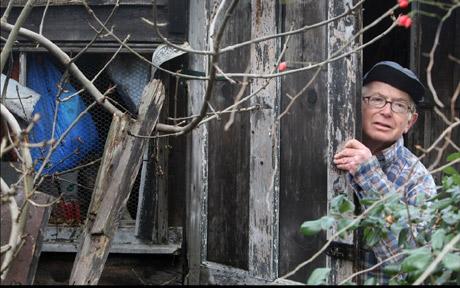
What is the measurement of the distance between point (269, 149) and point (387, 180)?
0.99 metres

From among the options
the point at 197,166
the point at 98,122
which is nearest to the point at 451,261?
the point at 197,166

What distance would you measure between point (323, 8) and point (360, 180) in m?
1.05

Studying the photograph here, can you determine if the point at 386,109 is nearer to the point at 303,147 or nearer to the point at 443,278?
the point at 303,147

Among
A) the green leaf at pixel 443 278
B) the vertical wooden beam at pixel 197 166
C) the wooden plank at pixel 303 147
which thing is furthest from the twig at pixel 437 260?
the vertical wooden beam at pixel 197 166

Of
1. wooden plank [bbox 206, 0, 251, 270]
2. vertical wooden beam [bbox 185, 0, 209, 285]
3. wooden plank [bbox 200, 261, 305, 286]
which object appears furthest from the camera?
vertical wooden beam [bbox 185, 0, 209, 285]

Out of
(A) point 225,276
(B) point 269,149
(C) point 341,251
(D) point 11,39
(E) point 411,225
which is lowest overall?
(A) point 225,276

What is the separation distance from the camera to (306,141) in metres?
4.95

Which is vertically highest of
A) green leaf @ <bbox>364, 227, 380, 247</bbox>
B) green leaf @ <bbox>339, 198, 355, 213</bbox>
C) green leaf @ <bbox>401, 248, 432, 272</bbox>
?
green leaf @ <bbox>339, 198, 355, 213</bbox>

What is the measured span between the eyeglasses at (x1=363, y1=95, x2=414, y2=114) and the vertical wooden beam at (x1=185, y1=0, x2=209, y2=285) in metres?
1.42

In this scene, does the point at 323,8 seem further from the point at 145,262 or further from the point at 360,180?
the point at 145,262

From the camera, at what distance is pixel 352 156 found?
450 cm

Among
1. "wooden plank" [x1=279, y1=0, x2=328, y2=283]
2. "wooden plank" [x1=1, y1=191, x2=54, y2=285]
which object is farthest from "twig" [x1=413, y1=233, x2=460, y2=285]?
"wooden plank" [x1=279, y1=0, x2=328, y2=283]

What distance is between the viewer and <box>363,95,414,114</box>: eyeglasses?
4734 millimetres

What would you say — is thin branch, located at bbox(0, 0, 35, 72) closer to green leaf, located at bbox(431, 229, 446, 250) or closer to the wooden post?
the wooden post
